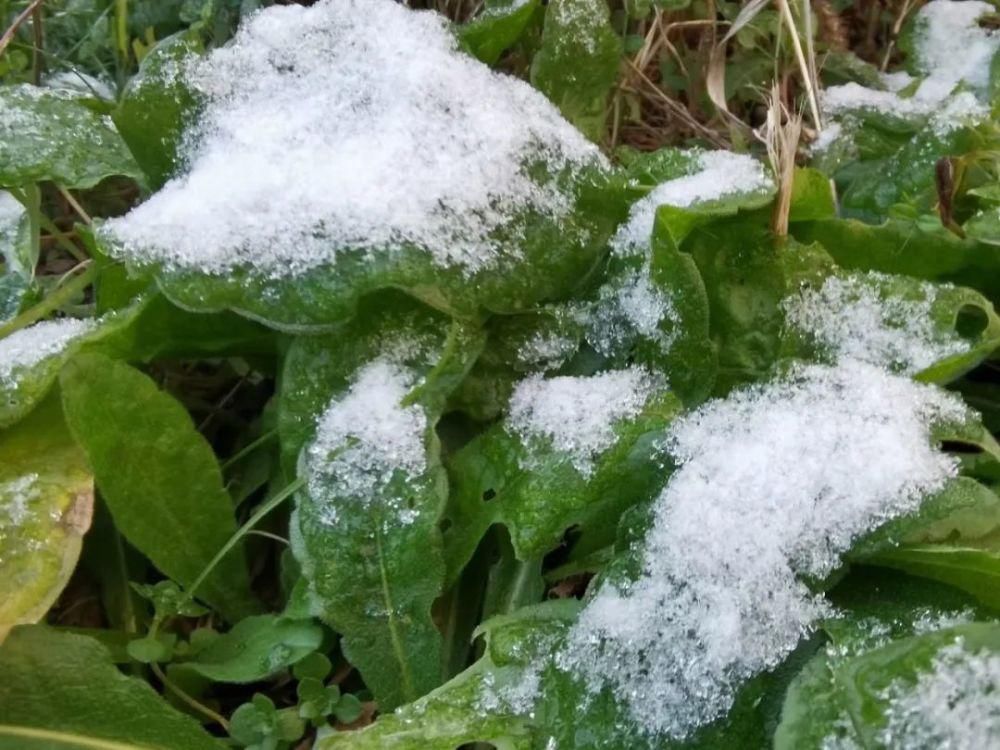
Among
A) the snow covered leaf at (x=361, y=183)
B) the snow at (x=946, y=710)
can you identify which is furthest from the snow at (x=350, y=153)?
the snow at (x=946, y=710)

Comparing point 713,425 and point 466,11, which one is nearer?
point 713,425

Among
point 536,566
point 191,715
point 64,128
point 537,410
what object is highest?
point 64,128

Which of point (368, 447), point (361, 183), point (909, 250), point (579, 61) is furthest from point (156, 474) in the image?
point (909, 250)

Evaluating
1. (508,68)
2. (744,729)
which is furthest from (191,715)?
(508,68)

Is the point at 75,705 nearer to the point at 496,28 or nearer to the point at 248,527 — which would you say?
the point at 248,527

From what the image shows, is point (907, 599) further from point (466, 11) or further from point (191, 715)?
point (466, 11)

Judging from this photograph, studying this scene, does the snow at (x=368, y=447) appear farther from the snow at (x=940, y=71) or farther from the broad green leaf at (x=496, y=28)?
the snow at (x=940, y=71)
